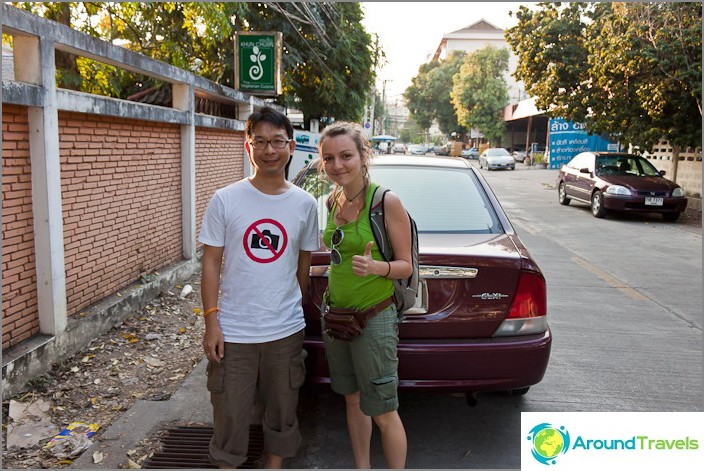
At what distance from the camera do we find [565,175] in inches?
629

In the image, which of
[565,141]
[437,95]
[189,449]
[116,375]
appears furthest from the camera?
[437,95]

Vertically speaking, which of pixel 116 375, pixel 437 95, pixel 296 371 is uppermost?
pixel 437 95

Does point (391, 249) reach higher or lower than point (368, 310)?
higher

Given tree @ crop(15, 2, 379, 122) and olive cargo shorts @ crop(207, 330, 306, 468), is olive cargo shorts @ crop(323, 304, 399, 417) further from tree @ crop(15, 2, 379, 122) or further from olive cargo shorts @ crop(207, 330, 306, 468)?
tree @ crop(15, 2, 379, 122)

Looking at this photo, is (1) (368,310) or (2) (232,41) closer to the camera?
(1) (368,310)

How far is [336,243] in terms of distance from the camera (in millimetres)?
2510

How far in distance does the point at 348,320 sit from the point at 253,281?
17.4 inches

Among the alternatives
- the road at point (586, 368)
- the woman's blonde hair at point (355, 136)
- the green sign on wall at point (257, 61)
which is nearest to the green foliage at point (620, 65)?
A: the road at point (586, 368)

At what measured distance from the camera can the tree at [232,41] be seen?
1012cm

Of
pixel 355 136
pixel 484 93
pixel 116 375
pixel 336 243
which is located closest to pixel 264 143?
pixel 355 136

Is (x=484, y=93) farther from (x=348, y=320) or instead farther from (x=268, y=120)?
(x=348, y=320)

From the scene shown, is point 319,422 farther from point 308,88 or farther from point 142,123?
point 308,88

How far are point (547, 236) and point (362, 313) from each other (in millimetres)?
8996

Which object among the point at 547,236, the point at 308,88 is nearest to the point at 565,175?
the point at 547,236
